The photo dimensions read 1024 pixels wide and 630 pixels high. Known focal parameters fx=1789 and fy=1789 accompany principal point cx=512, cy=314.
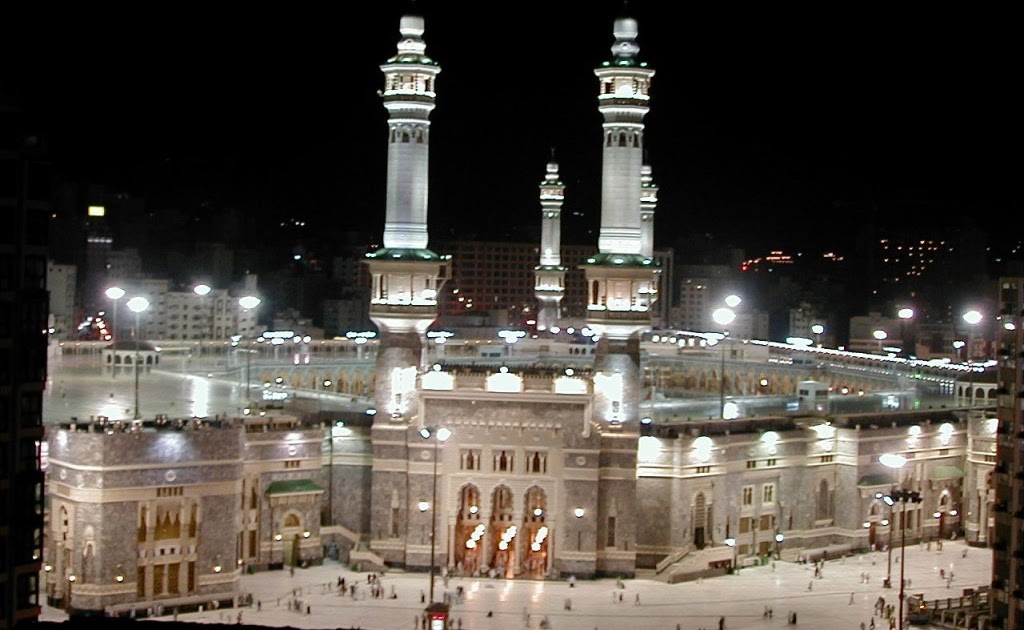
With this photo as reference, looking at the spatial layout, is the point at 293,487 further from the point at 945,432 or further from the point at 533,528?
the point at 945,432

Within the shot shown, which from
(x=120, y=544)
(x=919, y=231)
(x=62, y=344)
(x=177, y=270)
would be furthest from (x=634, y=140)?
(x=919, y=231)

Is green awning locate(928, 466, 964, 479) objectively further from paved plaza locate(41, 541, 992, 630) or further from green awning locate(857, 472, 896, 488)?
paved plaza locate(41, 541, 992, 630)

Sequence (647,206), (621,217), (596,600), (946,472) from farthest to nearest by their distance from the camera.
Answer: (647,206) < (946,472) < (621,217) < (596,600)

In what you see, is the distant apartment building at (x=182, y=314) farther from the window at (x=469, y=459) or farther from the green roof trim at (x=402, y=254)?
the window at (x=469, y=459)

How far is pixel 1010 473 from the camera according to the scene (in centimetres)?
3281

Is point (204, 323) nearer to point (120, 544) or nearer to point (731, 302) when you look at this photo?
point (731, 302)

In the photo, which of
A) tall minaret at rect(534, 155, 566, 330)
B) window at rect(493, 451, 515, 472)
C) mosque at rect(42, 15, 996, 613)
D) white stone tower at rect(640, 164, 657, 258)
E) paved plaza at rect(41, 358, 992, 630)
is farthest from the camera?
white stone tower at rect(640, 164, 657, 258)

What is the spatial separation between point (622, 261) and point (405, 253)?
5228 millimetres

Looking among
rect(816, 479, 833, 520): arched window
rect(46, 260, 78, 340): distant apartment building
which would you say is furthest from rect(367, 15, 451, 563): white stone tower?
rect(46, 260, 78, 340): distant apartment building

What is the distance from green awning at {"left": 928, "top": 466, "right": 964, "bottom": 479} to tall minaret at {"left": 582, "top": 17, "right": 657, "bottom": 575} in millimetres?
11279

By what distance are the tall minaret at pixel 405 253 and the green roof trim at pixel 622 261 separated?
3.76m

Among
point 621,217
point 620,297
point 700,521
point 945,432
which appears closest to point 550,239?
point 945,432

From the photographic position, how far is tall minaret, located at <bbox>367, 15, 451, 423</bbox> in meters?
A: 43.1

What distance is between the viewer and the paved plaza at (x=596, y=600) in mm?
38062
